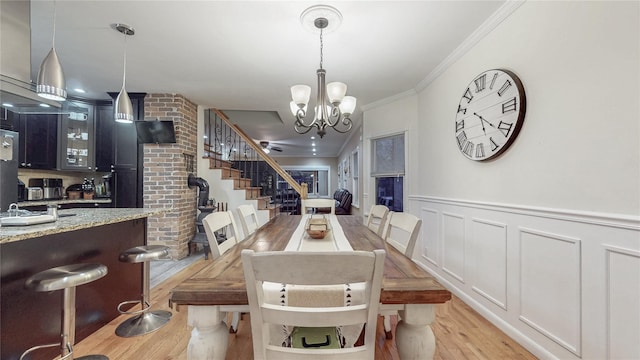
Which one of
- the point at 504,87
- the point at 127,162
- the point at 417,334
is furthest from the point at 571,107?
the point at 127,162

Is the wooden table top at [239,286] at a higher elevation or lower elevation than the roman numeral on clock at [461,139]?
lower

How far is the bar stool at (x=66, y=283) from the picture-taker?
1.32 meters

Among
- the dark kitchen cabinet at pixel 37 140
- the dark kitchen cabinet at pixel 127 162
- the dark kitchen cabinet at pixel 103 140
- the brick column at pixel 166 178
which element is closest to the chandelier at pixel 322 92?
the brick column at pixel 166 178

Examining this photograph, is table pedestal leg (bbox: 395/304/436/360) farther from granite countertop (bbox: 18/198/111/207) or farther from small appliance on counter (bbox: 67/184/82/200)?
small appliance on counter (bbox: 67/184/82/200)

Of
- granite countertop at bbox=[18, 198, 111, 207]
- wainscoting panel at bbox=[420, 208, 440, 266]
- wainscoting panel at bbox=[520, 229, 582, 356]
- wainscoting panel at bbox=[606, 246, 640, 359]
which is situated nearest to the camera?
wainscoting panel at bbox=[606, 246, 640, 359]

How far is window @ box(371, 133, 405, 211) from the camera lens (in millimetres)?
4082

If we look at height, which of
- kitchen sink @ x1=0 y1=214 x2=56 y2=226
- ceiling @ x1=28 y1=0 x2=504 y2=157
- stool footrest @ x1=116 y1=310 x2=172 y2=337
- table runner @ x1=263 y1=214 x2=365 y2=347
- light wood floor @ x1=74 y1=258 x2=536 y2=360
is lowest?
light wood floor @ x1=74 y1=258 x2=536 y2=360

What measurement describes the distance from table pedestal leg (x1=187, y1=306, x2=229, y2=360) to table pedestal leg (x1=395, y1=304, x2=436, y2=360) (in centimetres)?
70

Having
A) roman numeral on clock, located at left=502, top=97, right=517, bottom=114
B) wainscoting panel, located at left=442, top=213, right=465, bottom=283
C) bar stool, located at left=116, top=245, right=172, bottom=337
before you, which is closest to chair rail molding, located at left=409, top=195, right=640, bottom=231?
wainscoting panel, located at left=442, top=213, right=465, bottom=283

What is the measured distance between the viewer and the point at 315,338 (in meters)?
1.06

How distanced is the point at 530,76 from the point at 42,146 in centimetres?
583

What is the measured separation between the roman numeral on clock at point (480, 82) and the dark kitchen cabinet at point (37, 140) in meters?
5.47

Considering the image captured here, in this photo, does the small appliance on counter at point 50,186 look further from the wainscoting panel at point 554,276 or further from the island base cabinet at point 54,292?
the wainscoting panel at point 554,276

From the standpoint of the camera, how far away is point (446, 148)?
2.95m
